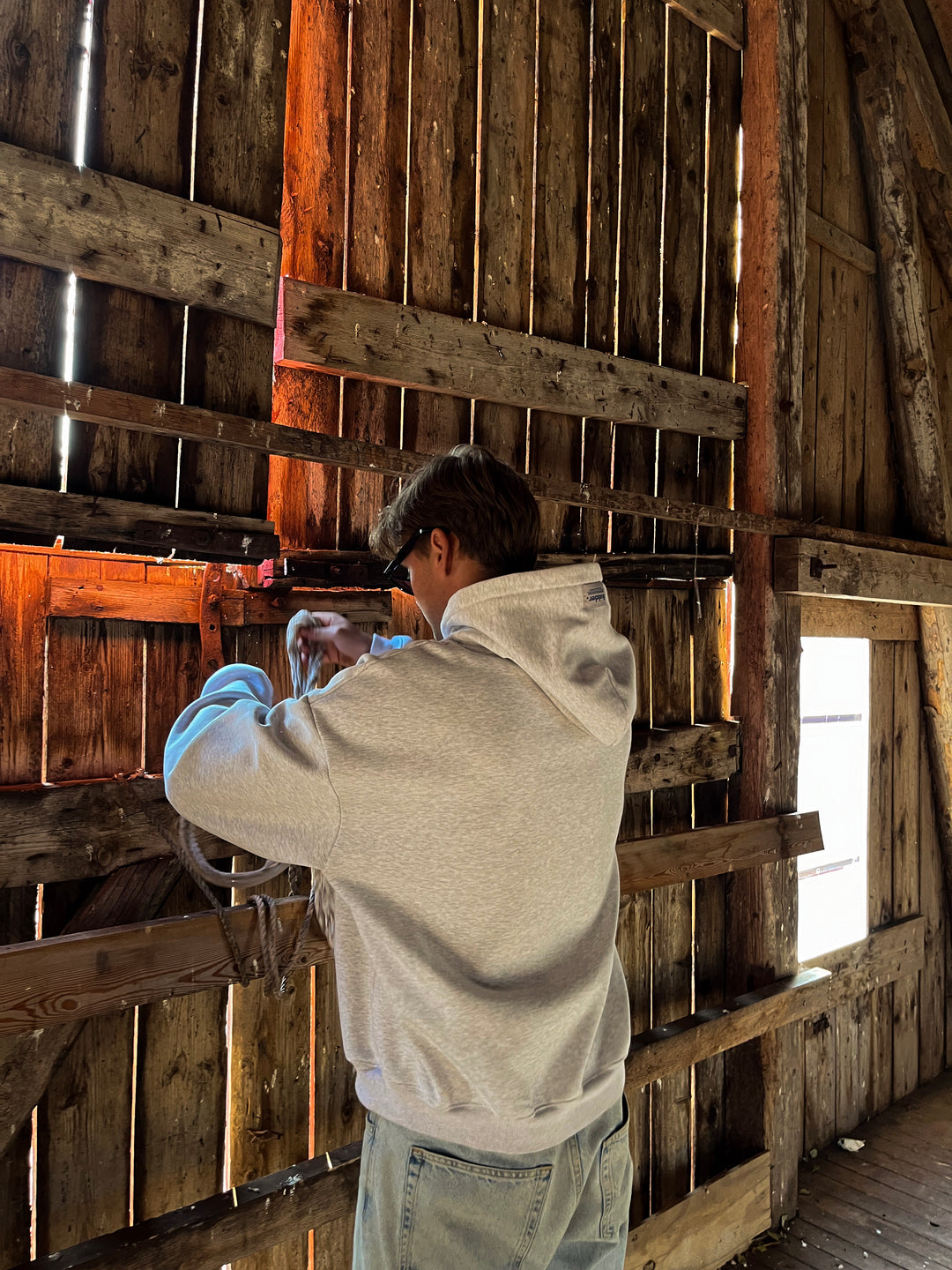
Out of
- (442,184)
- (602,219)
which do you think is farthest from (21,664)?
(602,219)

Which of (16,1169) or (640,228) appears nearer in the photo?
(16,1169)

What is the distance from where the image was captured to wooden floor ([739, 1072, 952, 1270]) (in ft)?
10.2

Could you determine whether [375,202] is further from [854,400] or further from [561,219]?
[854,400]

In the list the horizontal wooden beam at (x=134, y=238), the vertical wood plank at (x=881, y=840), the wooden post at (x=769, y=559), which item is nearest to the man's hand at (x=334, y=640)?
the horizontal wooden beam at (x=134, y=238)

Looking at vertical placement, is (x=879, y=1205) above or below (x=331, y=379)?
below

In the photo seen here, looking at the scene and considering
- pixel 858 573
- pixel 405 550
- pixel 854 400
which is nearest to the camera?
pixel 405 550

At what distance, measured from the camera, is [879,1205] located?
3400mm

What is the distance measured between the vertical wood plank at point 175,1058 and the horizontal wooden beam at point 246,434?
252 millimetres

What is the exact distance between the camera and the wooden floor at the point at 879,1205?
10.2 feet

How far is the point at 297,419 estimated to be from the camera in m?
2.26

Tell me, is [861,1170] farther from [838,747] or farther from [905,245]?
[905,245]

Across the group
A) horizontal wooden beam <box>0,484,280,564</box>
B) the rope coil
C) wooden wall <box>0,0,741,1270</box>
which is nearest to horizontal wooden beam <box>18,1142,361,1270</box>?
wooden wall <box>0,0,741,1270</box>

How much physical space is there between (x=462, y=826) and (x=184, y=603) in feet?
3.48

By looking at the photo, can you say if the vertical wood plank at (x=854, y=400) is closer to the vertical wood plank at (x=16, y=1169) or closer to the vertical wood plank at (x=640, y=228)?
the vertical wood plank at (x=640, y=228)
